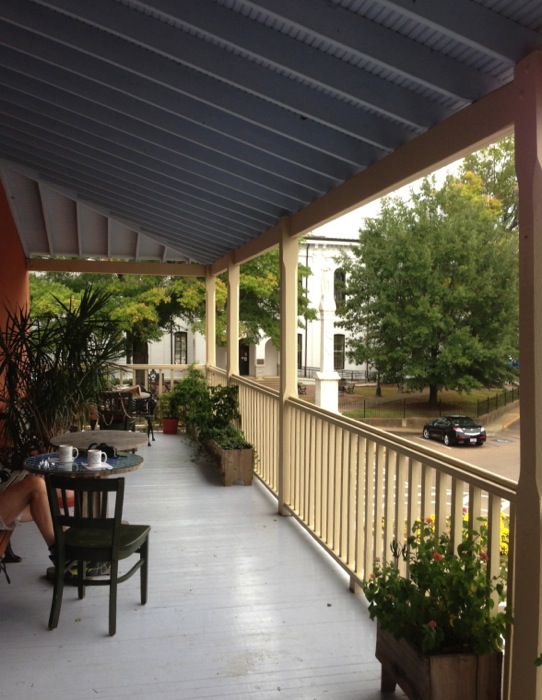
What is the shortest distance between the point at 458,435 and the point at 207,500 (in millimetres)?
13087

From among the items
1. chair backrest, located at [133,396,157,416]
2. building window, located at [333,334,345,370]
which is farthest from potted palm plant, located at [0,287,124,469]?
building window, located at [333,334,345,370]

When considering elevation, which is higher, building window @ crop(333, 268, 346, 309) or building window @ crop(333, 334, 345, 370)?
building window @ crop(333, 268, 346, 309)

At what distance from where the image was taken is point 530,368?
2.14 metres

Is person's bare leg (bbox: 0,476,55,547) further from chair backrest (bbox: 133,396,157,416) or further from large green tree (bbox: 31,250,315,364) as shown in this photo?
large green tree (bbox: 31,250,315,364)

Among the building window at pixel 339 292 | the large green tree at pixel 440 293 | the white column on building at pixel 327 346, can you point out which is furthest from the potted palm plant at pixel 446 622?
the building window at pixel 339 292

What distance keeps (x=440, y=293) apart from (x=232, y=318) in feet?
49.1

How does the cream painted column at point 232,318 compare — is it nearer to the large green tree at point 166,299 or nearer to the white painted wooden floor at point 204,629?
the white painted wooden floor at point 204,629

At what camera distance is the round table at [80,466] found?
3.61 meters

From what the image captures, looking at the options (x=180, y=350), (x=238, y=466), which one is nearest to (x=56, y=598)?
(x=238, y=466)

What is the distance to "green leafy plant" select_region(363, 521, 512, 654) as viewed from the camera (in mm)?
2293

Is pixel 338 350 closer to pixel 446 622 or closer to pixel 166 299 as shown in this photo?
pixel 166 299

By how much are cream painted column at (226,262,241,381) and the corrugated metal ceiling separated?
2.23m

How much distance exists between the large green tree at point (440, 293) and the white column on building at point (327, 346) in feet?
35.7

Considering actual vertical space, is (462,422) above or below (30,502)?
below
